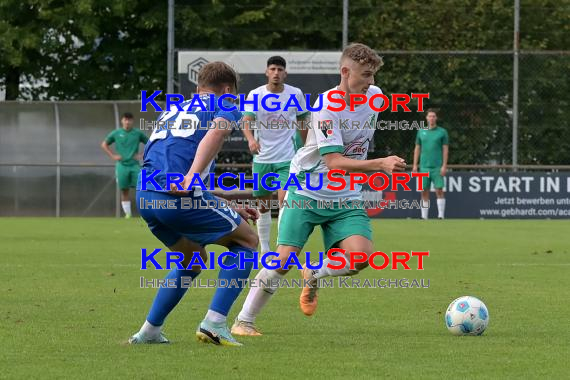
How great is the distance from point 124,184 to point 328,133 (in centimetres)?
1841

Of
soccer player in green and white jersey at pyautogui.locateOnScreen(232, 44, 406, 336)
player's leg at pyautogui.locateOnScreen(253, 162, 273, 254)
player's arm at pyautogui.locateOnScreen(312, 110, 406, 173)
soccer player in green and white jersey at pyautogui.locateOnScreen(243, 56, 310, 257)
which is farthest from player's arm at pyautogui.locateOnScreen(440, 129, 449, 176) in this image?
player's arm at pyautogui.locateOnScreen(312, 110, 406, 173)

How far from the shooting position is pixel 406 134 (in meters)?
28.5

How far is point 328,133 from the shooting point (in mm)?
8516

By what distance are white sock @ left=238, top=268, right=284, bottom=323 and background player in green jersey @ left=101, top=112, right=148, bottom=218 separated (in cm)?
1773

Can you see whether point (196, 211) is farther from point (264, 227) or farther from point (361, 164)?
point (264, 227)

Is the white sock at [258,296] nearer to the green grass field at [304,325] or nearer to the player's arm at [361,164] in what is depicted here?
the green grass field at [304,325]

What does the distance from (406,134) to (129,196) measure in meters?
6.11

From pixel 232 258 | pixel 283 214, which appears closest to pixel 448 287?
pixel 283 214

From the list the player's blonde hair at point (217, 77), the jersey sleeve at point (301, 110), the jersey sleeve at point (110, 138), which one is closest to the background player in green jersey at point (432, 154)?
the jersey sleeve at point (110, 138)

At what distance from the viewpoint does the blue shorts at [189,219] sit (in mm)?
7656

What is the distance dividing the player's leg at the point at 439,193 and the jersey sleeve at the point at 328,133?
712 inches

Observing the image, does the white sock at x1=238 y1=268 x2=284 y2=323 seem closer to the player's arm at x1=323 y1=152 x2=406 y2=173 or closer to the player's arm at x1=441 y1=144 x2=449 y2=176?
the player's arm at x1=323 y1=152 x2=406 y2=173

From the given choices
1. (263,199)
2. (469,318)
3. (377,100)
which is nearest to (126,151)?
(263,199)

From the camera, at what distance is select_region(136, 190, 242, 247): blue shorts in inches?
301
